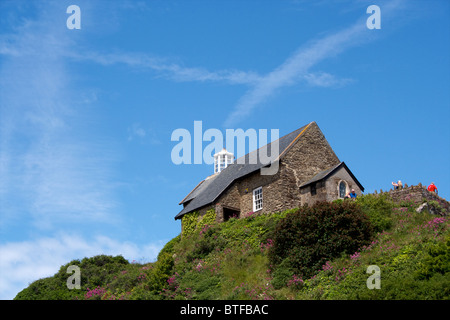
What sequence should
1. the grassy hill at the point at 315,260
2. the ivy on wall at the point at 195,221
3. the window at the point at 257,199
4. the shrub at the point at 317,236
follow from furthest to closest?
1. the ivy on wall at the point at 195,221
2. the window at the point at 257,199
3. the shrub at the point at 317,236
4. the grassy hill at the point at 315,260

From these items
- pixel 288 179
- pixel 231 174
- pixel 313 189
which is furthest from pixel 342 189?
pixel 231 174

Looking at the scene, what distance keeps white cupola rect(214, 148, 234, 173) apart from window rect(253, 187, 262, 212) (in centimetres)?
1295

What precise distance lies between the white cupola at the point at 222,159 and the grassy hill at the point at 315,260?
55.5 feet

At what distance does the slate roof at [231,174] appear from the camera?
37.0 m

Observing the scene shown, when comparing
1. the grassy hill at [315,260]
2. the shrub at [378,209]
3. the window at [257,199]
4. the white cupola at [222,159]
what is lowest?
the grassy hill at [315,260]

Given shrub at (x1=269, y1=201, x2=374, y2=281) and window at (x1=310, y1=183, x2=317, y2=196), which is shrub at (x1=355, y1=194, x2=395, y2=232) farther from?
window at (x1=310, y1=183, x2=317, y2=196)

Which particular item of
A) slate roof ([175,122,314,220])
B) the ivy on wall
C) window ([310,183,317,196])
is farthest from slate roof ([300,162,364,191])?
the ivy on wall

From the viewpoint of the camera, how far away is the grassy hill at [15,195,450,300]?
19562mm

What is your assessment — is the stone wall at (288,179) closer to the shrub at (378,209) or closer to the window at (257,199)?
the window at (257,199)

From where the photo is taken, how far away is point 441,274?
61.2 feet

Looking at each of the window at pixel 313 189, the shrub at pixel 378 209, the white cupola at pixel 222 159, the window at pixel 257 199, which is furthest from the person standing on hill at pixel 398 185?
the white cupola at pixel 222 159

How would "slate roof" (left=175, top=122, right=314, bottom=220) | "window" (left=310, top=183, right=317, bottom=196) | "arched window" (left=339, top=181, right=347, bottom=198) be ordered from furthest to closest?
"slate roof" (left=175, top=122, right=314, bottom=220) → "window" (left=310, top=183, right=317, bottom=196) → "arched window" (left=339, top=181, right=347, bottom=198)
